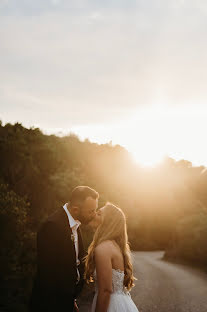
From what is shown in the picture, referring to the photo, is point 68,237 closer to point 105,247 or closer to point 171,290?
point 105,247

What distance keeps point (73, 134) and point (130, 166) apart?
973 centimetres

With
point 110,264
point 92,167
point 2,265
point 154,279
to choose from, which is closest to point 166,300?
point 154,279

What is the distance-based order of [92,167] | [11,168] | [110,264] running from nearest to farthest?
[110,264], [11,168], [92,167]

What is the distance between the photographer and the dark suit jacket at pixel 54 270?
4012 mm

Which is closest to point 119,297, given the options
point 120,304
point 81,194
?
point 120,304

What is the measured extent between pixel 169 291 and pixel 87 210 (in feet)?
37.6

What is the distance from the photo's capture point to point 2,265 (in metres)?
11.0

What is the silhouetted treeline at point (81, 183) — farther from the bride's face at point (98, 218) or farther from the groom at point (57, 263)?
the bride's face at point (98, 218)

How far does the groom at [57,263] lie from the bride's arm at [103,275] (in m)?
0.47

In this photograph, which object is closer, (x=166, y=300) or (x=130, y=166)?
(x=166, y=300)

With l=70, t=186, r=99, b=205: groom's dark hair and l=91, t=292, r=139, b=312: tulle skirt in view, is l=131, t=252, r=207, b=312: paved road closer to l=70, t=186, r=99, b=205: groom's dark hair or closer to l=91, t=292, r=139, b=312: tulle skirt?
l=91, t=292, r=139, b=312: tulle skirt

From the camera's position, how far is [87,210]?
14.4 ft

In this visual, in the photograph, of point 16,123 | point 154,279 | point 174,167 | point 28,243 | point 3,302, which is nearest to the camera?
point 3,302

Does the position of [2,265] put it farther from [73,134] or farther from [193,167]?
[193,167]
